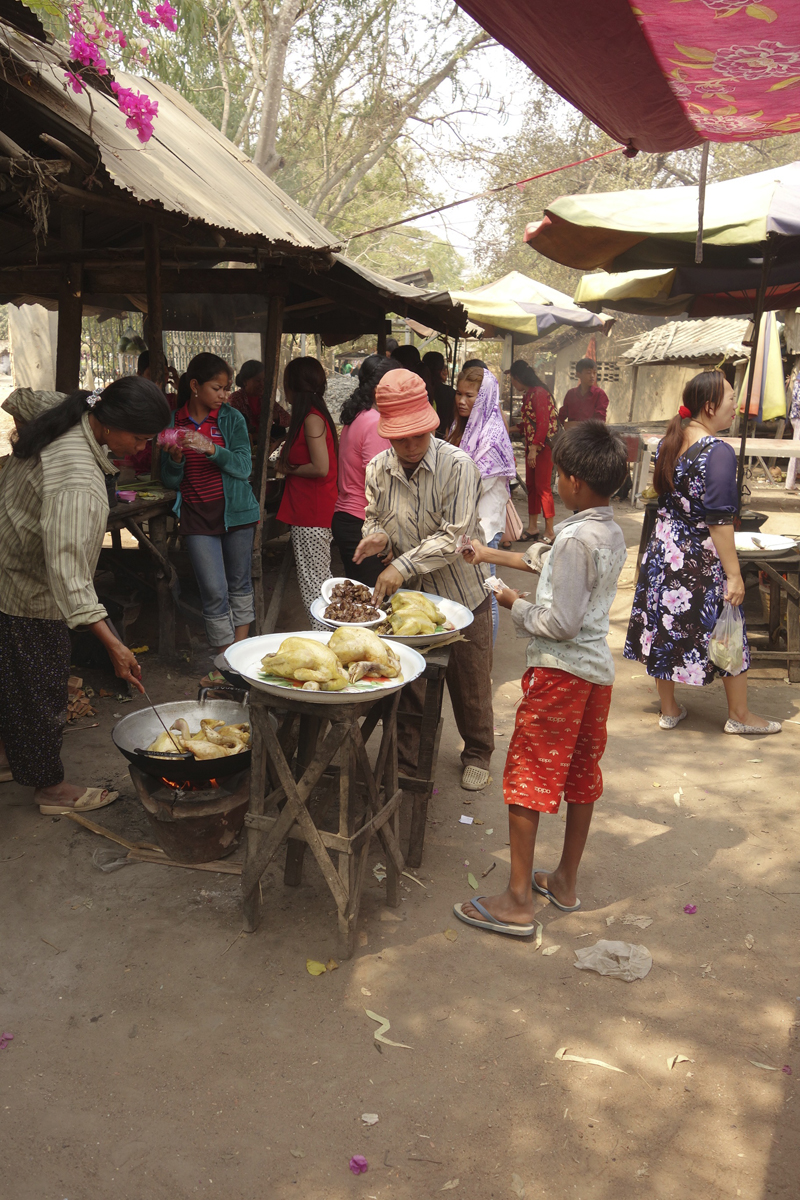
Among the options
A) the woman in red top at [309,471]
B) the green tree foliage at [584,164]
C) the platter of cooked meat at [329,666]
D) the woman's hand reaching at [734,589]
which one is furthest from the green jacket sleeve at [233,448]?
the green tree foliage at [584,164]

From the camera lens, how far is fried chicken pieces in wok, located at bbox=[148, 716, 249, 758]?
3.38 m

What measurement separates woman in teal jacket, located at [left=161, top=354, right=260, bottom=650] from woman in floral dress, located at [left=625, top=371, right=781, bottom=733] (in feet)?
8.43

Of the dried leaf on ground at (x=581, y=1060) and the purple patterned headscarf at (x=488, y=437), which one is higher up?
the purple patterned headscarf at (x=488, y=437)

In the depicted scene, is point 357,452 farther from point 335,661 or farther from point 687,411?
point 335,661

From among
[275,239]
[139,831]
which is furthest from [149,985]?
[275,239]

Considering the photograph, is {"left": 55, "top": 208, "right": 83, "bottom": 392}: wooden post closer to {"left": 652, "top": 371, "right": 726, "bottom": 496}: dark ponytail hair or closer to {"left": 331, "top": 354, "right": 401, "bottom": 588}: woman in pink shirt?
{"left": 331, "top": 354, "right": 401, "bottom": 588}: woman in pink shirt

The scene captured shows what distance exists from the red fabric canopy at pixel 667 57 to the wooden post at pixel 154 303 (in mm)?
3075

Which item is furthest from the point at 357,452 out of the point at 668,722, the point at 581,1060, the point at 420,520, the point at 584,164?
the point at 584,164

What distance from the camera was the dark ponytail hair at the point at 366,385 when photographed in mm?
5445

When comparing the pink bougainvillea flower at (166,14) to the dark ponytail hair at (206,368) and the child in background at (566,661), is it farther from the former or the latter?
the child in background at (566,661)

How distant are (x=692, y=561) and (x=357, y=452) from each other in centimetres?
233

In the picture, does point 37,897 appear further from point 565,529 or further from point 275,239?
point 275,239

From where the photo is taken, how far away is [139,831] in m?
3.76

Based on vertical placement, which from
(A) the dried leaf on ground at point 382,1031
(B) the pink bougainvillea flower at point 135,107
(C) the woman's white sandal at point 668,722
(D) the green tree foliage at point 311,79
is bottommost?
(A) the dried leaf on ground at point 382,1031
